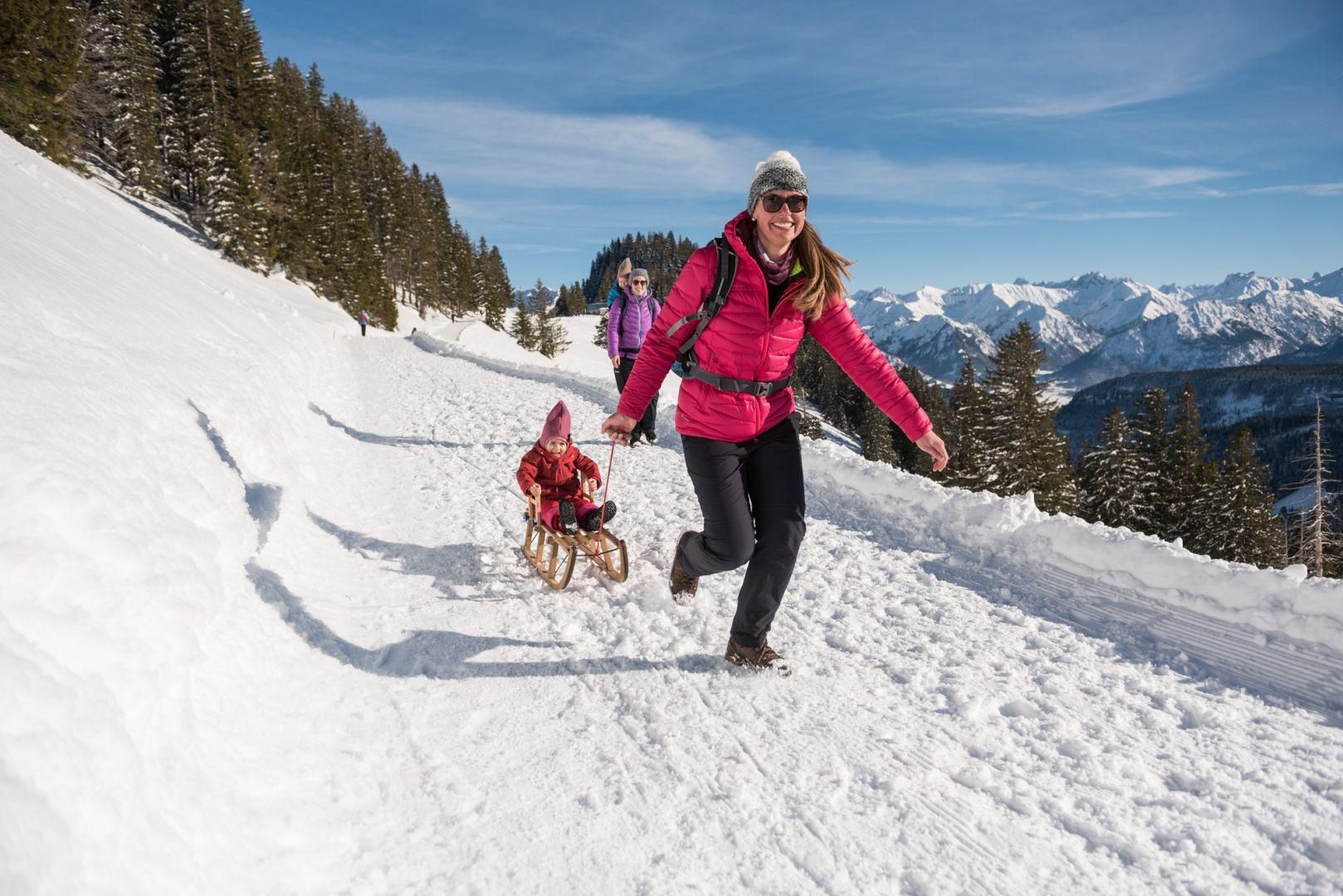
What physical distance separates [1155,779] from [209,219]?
43782 mm

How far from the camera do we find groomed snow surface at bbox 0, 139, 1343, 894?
7.60ft

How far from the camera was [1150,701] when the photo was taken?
3.53 meters

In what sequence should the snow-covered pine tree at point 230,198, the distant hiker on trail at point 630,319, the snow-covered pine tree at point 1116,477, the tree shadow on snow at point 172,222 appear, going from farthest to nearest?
the snow-covered pine tree at point 230,198 < the snow-covered pine tree at point 1116,477 < the tree shadow on snow at point 172,222 < the distant hiker on trail at point 630,319

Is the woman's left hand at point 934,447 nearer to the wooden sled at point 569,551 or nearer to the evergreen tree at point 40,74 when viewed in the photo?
the wooden sled at point 569,551

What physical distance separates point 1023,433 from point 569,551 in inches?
1152

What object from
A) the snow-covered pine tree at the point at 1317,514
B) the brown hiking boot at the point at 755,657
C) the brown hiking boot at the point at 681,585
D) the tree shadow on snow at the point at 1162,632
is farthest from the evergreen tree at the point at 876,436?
the brown hiking boot at the point at 755,657

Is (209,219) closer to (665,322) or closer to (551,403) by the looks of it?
(551,403)

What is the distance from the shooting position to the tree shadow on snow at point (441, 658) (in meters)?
3.85

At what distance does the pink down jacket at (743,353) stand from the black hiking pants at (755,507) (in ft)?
0.30

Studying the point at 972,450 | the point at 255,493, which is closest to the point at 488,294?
the point at 972,450

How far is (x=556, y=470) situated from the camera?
18.9ft

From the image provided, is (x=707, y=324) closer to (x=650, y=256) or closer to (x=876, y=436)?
(x=876, y=436)

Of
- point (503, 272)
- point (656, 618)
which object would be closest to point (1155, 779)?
point (656, 618)

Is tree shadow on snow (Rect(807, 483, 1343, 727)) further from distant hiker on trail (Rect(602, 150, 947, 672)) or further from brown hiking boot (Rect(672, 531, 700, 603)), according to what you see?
brown hiking boot (Rect(672, 531, 700, 603))
